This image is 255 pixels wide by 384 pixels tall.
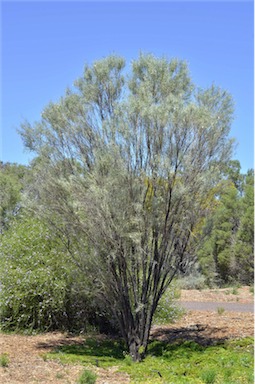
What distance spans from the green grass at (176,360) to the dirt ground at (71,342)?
38 cm

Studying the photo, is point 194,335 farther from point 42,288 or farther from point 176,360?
Result: point 42,288

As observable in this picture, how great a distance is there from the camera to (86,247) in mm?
10008

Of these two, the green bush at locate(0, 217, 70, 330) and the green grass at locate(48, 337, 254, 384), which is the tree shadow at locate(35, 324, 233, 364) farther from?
the green bush at locate(0, 217, 70, 330)

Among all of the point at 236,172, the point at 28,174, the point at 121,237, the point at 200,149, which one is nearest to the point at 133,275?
the point at 121,237

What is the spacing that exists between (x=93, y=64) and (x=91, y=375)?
6.40m

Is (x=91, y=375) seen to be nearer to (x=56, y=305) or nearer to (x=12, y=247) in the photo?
(x=56, y=305)

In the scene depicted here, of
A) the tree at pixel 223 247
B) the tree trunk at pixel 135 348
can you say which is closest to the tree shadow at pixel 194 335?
the tree trunk at pixel 135 348

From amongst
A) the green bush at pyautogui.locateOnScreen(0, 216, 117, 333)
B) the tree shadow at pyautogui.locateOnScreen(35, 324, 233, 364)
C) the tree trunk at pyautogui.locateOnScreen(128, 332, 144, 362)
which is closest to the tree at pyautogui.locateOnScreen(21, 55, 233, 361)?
the tree trunk at pyautogui.locateOnScreen(128, 332, 144, 362)

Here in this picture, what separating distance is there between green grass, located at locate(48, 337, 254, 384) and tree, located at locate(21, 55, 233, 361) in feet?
1.84

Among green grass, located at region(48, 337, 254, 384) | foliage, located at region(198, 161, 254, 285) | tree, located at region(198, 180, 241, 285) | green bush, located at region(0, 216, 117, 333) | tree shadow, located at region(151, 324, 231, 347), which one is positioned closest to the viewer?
green grass, located at region(48, 337, 254, 384)

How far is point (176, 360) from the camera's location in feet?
29.1

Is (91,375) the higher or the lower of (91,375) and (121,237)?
the lower

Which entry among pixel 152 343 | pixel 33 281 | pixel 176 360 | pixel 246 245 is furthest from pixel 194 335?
pixel 246 245

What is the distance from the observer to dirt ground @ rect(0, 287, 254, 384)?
714 cm
